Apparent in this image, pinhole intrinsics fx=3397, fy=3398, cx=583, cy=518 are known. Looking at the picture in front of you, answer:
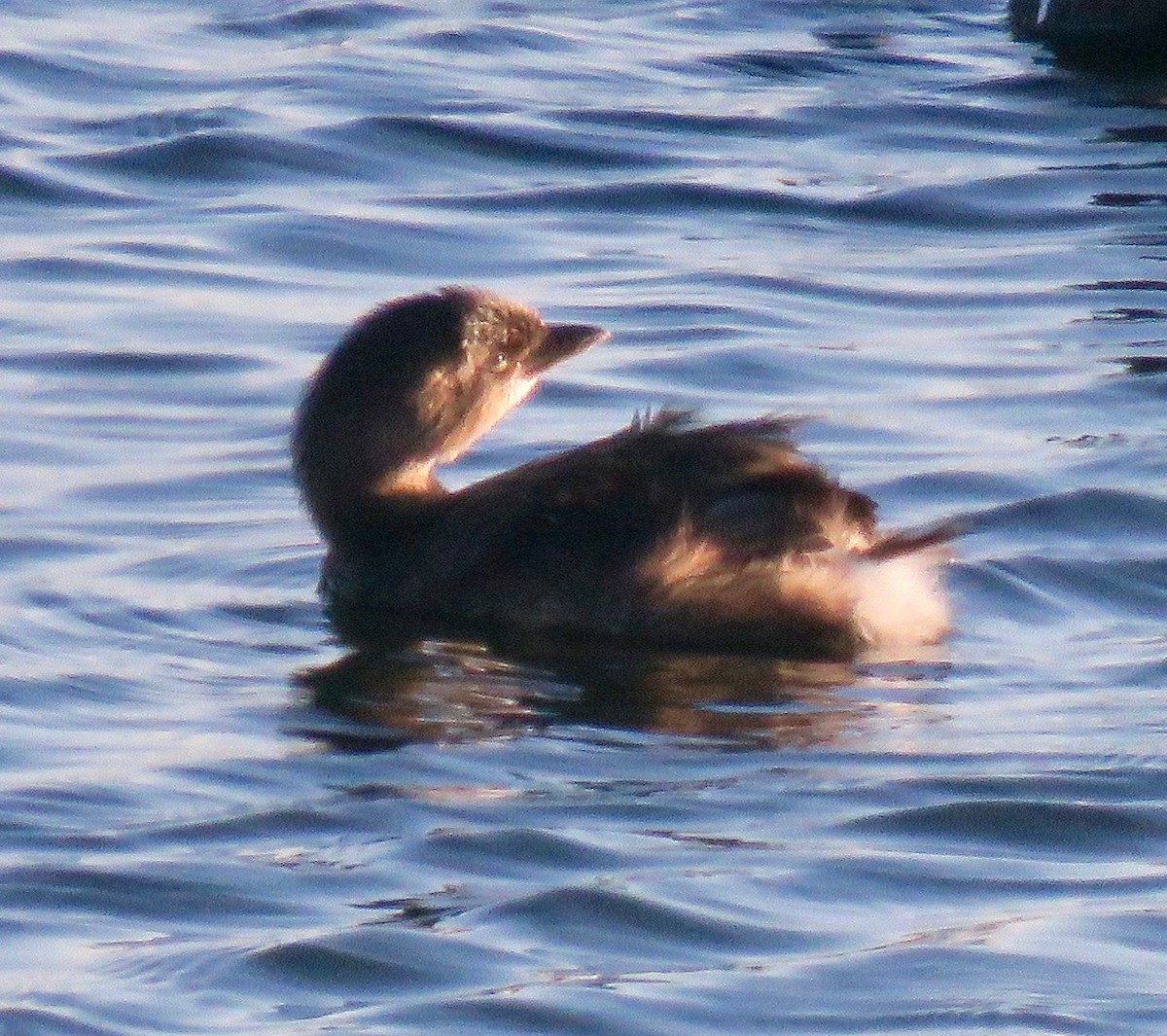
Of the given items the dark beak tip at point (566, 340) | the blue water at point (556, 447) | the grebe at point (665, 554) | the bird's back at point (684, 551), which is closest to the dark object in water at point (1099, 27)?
the blue water at point (556, 447)

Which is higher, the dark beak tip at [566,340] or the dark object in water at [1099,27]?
the dark object in water at [1099,27]

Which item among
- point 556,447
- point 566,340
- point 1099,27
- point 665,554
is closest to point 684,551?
point 665,554

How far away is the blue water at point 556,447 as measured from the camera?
240 inches

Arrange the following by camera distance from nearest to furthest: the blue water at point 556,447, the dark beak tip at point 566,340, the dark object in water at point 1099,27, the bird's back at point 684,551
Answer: the blue water at point 556,447, the bird's back at point 684,551, the dark beak tip at point 566,340, the dark object in water at point 1099,27

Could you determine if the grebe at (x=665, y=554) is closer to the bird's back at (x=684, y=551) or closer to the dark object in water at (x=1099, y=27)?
the bird's back at (x=684, y=551)

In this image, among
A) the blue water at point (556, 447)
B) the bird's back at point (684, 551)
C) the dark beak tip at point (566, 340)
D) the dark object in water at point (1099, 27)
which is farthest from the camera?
the dark object in water at point (1099, 27)

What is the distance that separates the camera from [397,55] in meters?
18.1

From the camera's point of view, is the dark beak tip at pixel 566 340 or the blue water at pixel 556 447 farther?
the dark beak tip at pixel 566 340

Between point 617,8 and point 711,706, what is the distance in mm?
12027

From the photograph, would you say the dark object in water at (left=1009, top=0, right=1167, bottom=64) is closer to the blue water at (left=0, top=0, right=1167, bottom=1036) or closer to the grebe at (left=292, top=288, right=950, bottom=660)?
the blue water at (left=0, top=0, right=1167, bottom=1036)

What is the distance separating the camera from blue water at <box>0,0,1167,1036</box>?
6102 millimetres

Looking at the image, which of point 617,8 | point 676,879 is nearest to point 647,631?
point 676,879

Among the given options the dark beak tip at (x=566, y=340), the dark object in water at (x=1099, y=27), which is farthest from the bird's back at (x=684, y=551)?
the dark object in water at (x=1099, y=27)

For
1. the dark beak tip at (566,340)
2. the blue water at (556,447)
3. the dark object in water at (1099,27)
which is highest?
the dark object in water at (1099,27)
